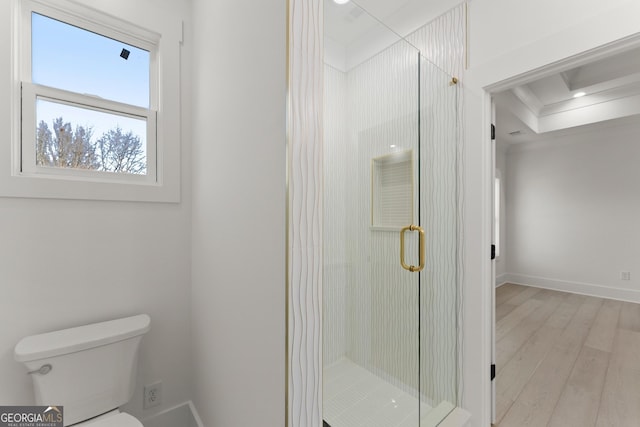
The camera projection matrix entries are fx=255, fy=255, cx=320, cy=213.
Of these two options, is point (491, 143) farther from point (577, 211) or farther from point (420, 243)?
point (577, 211)

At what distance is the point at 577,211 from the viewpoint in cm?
426

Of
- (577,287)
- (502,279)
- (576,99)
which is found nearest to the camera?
(576,99)

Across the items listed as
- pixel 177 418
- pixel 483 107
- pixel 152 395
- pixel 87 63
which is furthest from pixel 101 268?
pixel 483 107

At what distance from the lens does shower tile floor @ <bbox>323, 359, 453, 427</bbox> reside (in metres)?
1.12

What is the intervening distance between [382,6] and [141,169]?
1.90m

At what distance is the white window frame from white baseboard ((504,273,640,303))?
19.3 ft

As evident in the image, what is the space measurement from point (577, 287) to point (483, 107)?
15.4ft

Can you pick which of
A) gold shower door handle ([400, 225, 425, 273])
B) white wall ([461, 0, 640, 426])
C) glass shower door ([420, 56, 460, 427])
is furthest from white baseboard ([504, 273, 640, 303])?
gold shower door handle ([400, 225, 425, 273])

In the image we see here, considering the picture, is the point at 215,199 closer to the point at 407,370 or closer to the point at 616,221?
the point at 407,370

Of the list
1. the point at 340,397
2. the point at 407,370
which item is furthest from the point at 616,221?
the point at 340,397

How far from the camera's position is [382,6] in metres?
1.70

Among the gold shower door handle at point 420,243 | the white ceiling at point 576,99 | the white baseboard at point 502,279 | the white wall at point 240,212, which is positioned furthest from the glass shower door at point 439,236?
the white baseboard at point 502,279

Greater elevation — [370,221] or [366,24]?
[366,24]

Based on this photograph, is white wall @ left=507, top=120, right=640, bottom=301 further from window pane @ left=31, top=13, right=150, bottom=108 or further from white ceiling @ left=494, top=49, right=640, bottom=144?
window pane @ left=31, top=13, right=150, bottom=108
